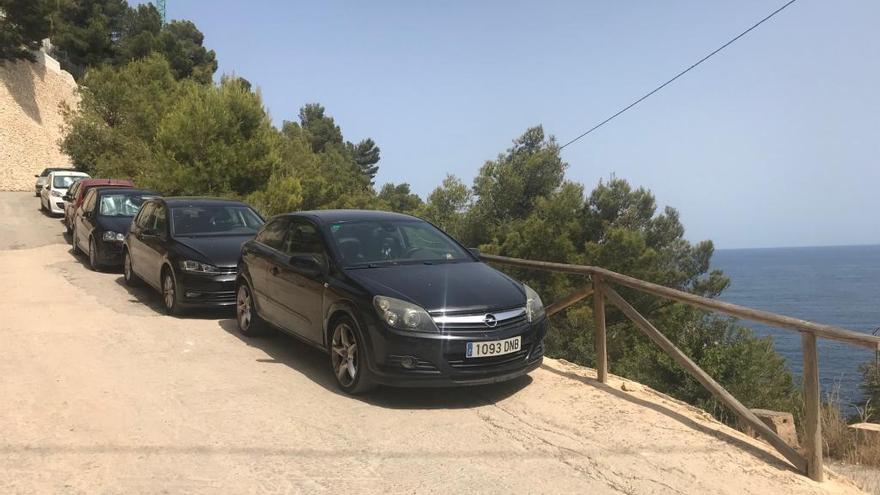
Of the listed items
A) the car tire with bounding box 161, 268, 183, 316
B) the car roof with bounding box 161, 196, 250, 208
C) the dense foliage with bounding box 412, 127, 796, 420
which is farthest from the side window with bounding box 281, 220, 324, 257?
the dense foliage with bounding box 412, 127, 796, 420

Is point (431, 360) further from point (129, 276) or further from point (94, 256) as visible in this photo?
point (94, 256)

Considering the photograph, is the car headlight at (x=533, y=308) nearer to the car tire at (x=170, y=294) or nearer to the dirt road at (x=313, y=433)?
the dirt road at (x=313, y=433)

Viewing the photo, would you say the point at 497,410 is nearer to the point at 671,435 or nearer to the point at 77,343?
the point at 671,435

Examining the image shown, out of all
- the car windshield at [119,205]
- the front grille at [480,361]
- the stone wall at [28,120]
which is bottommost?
the front grille at [480,361]

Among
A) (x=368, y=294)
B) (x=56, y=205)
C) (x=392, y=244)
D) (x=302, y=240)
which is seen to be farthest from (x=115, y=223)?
(x=56, y=205)

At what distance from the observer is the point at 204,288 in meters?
8.48

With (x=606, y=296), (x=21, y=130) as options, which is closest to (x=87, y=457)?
(x=606, y=296)

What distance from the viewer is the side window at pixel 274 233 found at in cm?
712

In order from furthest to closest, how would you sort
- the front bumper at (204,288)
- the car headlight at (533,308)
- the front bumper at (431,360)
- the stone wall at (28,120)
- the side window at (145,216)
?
1. the stone wall at (28,120)
2. the side window at (145,216)
3. the front bumper at (204,288)
4. the car headlight at (533,308)
5. the front bumper at (431,360)

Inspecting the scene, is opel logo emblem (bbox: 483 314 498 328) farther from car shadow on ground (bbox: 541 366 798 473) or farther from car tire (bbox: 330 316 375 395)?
car shadow on ground (bbox: 541 366 798 473)

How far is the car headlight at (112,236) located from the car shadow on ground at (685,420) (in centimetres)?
962

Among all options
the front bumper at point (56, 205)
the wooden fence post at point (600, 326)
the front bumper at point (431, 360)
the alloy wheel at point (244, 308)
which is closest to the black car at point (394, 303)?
the front bumper at point (431, 360)

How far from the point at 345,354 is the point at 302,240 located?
161 centimetres

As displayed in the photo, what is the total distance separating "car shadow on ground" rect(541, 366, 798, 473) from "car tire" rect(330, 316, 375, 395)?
2.20 m
